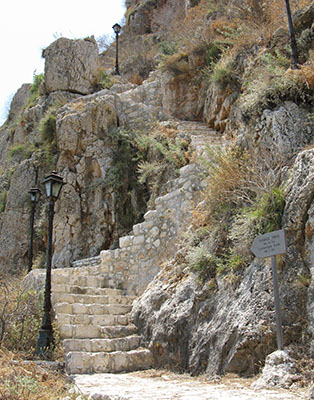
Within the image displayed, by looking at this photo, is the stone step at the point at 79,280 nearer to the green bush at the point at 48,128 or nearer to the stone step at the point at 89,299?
the stone step at the point at 89,299

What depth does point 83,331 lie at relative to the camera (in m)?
6.23

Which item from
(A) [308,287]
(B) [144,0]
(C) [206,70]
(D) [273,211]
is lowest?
(A) [308,287]

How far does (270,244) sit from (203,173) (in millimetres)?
3786

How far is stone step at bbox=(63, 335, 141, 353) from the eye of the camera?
5882mm

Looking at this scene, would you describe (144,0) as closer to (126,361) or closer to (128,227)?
(128,227)

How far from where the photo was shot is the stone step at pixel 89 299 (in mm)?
7043

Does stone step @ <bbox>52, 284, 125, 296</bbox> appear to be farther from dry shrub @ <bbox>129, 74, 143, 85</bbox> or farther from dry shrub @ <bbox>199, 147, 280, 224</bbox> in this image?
dry shrub @ <bbox>129, 74, 143, 85</bbox>

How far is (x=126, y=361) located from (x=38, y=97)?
13.8 metres

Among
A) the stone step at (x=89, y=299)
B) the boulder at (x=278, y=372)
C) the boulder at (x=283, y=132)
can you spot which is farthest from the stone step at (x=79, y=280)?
the boulder at (x=278, y=372)

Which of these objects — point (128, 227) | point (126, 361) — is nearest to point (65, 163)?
point (128, 227)

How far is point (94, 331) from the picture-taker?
20.7 ft

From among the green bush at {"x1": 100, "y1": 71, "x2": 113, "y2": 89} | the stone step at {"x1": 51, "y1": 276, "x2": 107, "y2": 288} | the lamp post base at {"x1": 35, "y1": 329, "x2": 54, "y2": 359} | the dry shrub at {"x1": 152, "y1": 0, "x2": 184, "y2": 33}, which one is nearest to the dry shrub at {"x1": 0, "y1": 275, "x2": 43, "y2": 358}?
the lamp post base at {"x1": 35, "y1": 329, "x2": 54, "y2": 359}

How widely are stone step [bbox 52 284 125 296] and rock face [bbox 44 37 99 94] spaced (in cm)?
1077

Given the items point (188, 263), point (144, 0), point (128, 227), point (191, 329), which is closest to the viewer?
point (191, 329)
